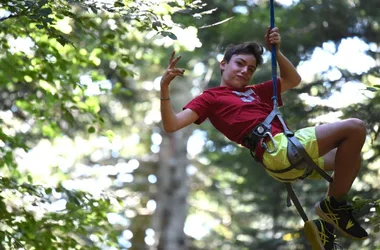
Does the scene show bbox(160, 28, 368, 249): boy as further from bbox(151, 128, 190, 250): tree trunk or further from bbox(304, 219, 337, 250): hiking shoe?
bbox(151, 128, 190, 250): tree trunk

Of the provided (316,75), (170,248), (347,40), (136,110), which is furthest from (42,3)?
(136,110)

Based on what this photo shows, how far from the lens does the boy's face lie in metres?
5.57

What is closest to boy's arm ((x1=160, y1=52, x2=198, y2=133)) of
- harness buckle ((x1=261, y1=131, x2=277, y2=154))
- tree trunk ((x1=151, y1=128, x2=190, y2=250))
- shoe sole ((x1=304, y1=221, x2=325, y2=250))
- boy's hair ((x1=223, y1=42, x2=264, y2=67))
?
harness buckle ((x1=261, y1=131, x2=277, y2=154))

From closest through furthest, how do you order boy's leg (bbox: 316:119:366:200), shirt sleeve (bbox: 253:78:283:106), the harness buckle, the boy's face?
boy's leg (bbox: 316:119:366:200)
the harness buckle
the boy's face
shirt sleeve (bbox: 253:78:283:106)

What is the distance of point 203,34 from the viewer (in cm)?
1200

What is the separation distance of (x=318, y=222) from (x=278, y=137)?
63 cm

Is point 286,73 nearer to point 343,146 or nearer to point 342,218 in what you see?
point 343,146

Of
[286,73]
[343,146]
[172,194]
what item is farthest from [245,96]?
[172,194]

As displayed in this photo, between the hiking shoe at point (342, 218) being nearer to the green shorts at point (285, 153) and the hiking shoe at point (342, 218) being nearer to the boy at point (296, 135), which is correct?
the boy at point (296, 135)

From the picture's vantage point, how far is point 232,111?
17.3ft

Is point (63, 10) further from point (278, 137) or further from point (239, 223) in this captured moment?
point (239, 223)

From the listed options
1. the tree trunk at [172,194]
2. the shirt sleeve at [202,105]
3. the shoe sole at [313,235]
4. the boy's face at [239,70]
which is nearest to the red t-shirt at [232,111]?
the shirt sleeve at [202,105]

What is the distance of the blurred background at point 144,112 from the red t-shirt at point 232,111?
0.58 m

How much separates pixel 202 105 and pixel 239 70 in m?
0.52
